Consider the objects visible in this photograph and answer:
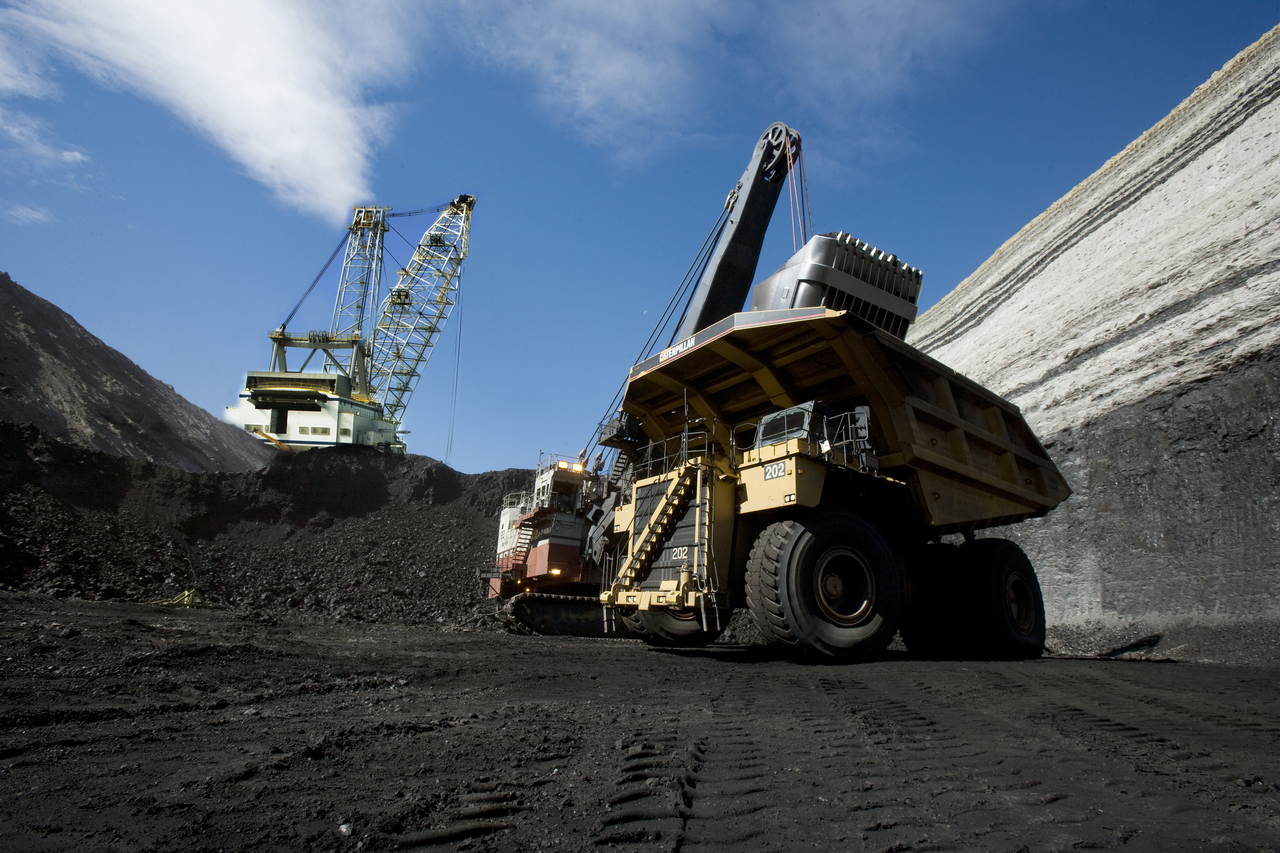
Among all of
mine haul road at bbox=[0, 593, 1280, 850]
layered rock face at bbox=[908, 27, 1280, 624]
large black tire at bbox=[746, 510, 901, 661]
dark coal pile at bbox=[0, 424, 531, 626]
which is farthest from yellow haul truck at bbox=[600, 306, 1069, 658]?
dark coal pile at bbox=[0, 424, 531, 626]

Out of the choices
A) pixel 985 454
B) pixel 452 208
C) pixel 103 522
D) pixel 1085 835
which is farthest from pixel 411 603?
pixel 452 208

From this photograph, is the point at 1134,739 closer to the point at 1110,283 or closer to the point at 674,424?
the point at 674,424

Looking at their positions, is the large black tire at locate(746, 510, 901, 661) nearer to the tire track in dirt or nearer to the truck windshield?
the truck windshield

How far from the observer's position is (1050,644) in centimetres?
1234

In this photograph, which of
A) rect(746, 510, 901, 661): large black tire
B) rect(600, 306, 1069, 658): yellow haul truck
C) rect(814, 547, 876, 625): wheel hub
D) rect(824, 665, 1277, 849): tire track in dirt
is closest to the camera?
rect(824, 665, 1277, 849): tire track in dirt

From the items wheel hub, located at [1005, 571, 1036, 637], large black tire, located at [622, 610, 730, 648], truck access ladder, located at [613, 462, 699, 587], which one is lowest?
large black tire, located at [622, 610, 730, 648]

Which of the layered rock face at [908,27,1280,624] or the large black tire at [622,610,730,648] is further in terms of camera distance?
the layered rock face at [908,27,1280,624]

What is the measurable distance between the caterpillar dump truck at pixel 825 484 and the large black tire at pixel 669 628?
28 millimetres

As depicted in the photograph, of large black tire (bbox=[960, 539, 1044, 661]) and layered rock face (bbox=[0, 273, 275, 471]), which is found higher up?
layered rock face (bbox=[0, 273, 275, 471])

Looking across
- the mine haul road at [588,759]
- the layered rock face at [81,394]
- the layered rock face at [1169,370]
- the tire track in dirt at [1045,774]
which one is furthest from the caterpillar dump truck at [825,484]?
the layered rock face at [81,394]

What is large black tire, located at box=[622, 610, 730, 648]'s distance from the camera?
30.6 ft

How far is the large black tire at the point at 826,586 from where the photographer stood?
700 cm

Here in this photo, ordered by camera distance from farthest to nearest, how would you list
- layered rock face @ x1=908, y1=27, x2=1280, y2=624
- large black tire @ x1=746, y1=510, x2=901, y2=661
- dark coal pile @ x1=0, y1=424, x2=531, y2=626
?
dark coal pile @ x1=0, y1=424, x2=531, y2=626, layered rock face @ x1=908, y1=27, x2=1280, y2=624, large black tire @ x1=746, y1=510, x2=901, y2=661

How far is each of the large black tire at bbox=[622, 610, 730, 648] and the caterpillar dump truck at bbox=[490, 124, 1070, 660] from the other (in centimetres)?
3
